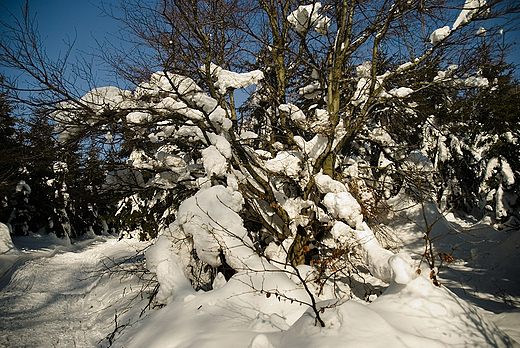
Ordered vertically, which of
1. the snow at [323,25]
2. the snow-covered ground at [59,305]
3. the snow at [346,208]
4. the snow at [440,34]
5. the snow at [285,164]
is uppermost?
the snow at [323,25]

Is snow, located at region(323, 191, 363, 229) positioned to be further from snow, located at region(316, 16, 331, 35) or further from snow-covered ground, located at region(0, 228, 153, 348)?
snow-covered ground, located at region(0, 228, 153, 348)

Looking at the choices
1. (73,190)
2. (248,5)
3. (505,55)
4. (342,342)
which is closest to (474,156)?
(505,55)

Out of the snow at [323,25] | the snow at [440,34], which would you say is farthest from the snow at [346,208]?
the snow at [323,25]

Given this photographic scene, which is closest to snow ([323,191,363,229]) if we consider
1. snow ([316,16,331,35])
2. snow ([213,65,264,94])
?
snow ([213,65,264,94])

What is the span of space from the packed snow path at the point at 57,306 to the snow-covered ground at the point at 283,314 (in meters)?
0.02

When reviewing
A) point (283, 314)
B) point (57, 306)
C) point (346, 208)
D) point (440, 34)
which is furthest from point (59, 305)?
point (440, 34)

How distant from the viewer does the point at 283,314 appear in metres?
2.90

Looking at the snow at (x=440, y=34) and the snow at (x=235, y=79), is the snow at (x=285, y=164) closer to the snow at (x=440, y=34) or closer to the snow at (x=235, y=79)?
the snow at (x=235, y=79)

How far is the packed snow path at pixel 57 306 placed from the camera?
13.1 ft

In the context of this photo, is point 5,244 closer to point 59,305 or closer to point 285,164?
point 59,305

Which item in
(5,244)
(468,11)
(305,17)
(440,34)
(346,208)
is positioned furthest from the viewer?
(5,244)

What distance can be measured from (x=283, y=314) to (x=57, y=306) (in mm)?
4999

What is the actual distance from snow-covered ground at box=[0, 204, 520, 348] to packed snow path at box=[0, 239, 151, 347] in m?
0.02

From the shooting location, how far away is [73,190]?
20.0 feet
